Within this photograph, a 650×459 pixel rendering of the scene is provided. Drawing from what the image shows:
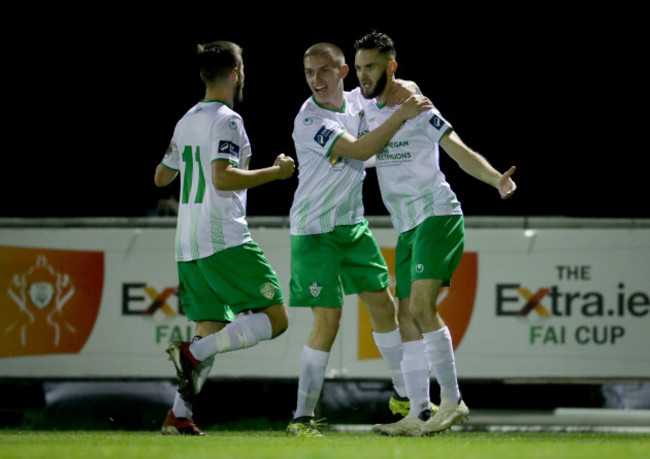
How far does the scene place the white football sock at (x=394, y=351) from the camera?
5.67m

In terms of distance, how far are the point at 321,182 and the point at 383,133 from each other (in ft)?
1.57

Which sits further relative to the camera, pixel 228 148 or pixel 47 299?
pixel 47 299

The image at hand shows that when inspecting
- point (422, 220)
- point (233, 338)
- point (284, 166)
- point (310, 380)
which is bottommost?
point (310, 380)

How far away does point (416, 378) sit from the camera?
5.44 m

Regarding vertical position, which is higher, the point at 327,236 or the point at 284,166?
the point at 284,166

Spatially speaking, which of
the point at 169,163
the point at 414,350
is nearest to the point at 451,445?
the point at 414,350

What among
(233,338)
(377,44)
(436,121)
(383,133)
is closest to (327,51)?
(377,44)

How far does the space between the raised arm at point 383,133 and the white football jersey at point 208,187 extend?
1.82ft

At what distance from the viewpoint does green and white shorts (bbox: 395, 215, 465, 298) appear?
5305 mm

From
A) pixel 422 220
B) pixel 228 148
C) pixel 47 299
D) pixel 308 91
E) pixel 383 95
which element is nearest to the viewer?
pixel 228 148

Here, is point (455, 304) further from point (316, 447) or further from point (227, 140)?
point (316, 447)

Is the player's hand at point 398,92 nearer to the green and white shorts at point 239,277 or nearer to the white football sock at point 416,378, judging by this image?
the green and white shorts at point 239,277

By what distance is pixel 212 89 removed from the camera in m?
5.54

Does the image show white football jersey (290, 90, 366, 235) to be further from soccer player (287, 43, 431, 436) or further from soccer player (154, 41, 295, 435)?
soccer player (154, 41, 295, 435)
